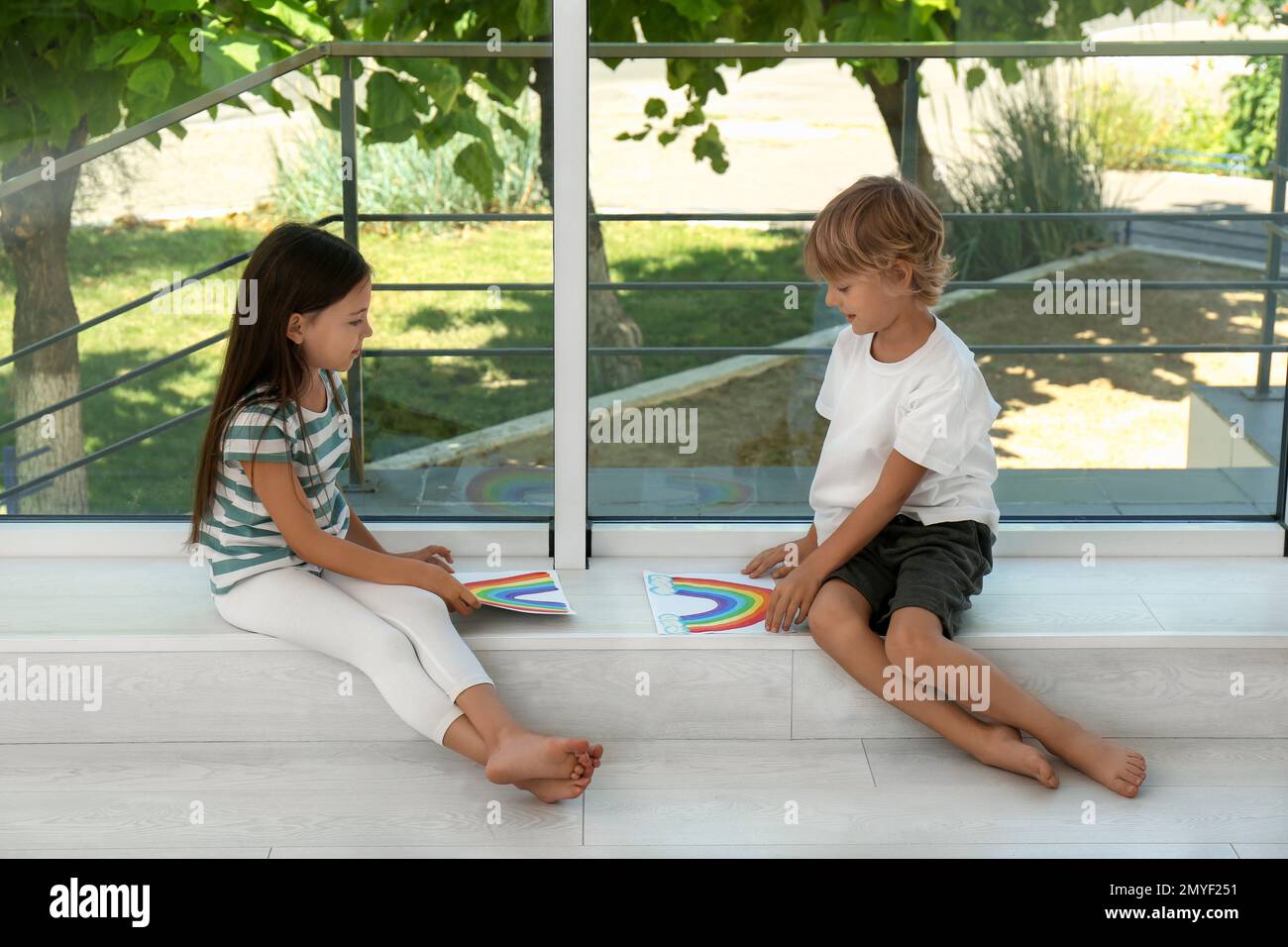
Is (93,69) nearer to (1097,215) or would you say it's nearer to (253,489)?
(253,489)

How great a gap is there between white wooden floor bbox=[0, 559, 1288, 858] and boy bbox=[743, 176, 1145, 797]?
7 cm

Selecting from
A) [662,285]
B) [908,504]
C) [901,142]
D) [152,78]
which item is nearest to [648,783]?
[908,504]

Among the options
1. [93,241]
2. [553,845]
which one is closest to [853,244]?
[553,845]

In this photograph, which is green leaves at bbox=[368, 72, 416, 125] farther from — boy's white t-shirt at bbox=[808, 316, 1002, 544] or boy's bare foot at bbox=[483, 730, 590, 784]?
boy's bare foot at bbox=[483, 730, 590, 784]

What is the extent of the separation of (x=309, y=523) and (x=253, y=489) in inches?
4.4

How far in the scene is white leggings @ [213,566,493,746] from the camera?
216cm

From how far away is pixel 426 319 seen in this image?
2.59 m

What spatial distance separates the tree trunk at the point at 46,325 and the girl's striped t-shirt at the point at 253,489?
496 mm

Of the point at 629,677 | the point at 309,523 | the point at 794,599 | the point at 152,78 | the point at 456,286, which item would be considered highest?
the point at 152,78

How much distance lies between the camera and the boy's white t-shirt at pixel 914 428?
2.28 m

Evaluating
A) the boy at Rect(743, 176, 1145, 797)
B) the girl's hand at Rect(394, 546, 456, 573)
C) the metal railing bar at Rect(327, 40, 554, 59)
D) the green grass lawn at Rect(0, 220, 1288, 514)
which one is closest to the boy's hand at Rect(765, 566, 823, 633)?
the boy at Rect(743, 176, 1145, 797)

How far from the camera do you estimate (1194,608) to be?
2477mm

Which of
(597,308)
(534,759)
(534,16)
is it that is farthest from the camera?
(597,308)

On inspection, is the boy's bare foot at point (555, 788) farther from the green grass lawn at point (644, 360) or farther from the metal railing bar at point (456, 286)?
the metal railing bar at point (456, 286)
